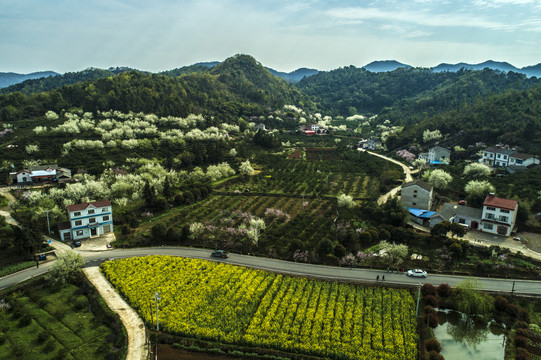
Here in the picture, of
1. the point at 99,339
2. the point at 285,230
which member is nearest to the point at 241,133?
the point at 285,230

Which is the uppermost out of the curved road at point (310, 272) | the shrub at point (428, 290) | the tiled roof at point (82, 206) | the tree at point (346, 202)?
the tiled roof at point (82, 206)

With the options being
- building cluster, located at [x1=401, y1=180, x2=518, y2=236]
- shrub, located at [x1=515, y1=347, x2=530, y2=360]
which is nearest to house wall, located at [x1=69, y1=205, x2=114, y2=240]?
building cluster, located at [x1=401, y1=180, x2=518, y2=236]

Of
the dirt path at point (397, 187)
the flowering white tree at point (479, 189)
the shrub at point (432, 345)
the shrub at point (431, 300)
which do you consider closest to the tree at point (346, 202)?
the dirt path at point (397, 187)

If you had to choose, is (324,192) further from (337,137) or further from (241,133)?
(337,137)

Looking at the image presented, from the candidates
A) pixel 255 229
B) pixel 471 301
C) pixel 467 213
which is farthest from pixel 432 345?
pixel 467 213

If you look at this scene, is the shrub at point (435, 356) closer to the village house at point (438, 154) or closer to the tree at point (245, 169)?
the tree at point (245, 169)

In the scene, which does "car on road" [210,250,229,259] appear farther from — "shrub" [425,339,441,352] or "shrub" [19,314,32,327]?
"shrub" [425,339,441,352]
